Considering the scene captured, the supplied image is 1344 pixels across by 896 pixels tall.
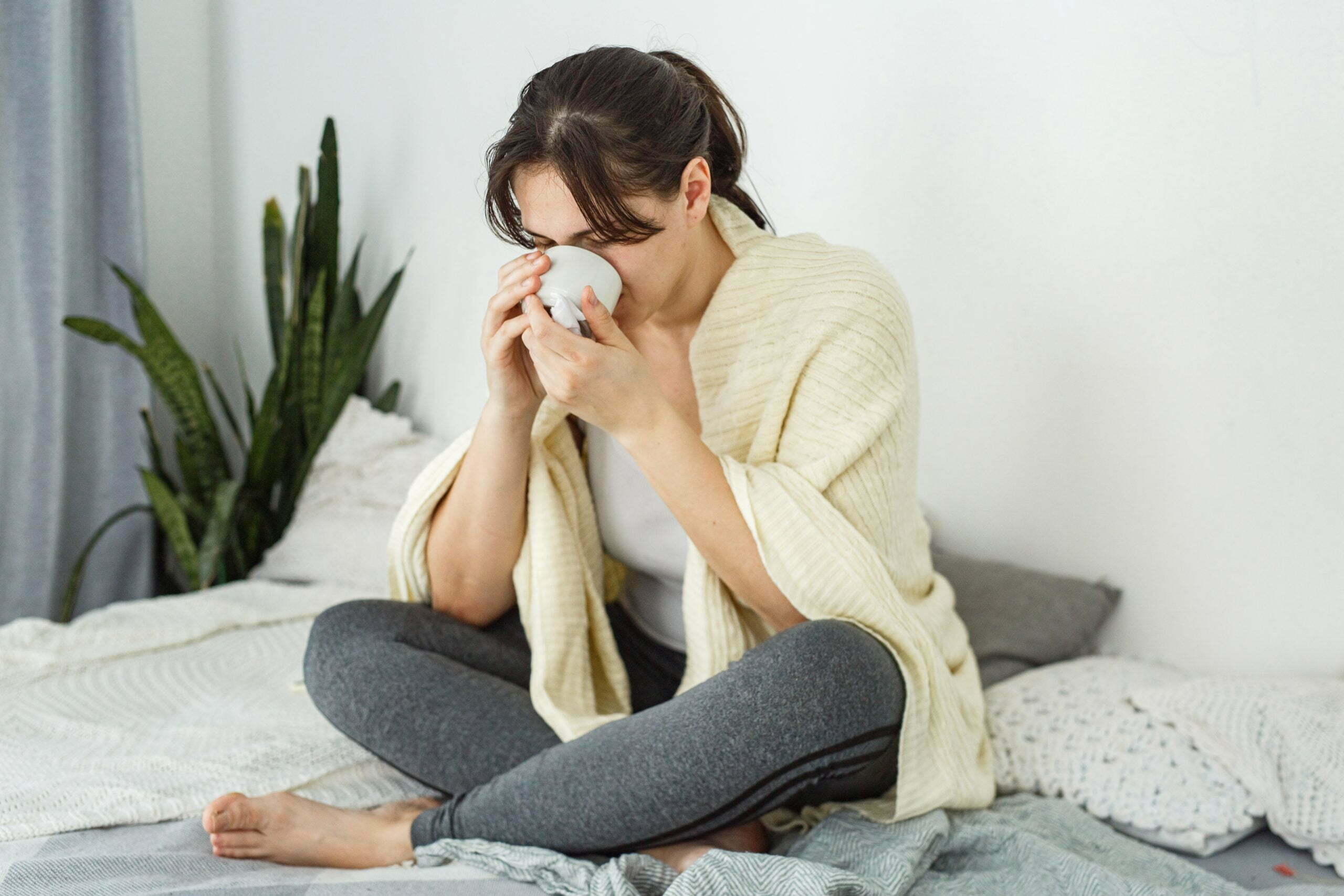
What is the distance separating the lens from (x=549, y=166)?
3.10 ft

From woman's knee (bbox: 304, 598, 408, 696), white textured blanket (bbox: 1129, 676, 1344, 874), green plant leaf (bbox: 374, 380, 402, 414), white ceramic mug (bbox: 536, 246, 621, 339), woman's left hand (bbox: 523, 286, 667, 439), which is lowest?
white textured blanket (bbox: 1129, 676, 1344, 874)

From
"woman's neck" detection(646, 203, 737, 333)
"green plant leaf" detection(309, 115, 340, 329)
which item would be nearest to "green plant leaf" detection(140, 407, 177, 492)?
"green plant leaf" detection(309, 115, 340, 329)

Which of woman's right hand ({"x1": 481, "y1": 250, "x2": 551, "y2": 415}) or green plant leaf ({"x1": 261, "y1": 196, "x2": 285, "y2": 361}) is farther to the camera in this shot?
green plant leaf ({"x1": 261, "y1": 196, "x2": 285, "y2": 361})

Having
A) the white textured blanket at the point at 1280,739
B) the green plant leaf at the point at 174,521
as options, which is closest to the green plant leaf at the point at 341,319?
the green plant leaf at the point at 174,521

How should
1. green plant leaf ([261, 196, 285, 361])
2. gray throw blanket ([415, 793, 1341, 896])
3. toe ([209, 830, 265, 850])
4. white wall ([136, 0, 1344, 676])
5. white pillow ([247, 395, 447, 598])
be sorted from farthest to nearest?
green plant leaf ([261, 196, 285, 361]) < white pillow ([247, 395, 447, 598]) < white wall ([136, 0, 1344, 676]) < toe ([209, 830, 265, 850]) < gray throw blanket ([415, 793, 1341, 896])

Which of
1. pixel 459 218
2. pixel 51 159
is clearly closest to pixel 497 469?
pixel 459 218

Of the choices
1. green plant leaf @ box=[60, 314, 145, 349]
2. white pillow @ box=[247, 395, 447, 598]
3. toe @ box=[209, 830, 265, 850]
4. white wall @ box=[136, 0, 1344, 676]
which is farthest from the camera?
green plant leaf @ box=[60, 314, 145, 349]

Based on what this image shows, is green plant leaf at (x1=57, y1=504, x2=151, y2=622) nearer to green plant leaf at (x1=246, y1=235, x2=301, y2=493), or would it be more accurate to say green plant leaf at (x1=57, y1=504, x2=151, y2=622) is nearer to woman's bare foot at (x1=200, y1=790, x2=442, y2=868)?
green plant leaf at (x1=246, y1=235, x2=301, y2=493)

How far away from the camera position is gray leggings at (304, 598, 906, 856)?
0.86 m

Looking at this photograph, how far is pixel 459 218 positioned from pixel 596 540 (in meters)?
0.89

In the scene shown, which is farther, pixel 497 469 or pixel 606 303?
pixel 497 469

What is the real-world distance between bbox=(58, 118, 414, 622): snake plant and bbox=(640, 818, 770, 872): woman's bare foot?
125 centimetres

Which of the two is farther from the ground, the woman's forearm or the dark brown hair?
the dark brown hair

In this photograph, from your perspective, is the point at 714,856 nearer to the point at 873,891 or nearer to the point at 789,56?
the point at 873,891
